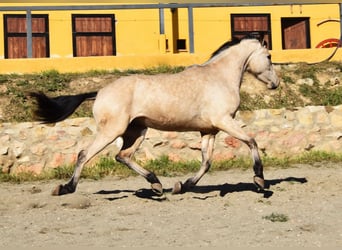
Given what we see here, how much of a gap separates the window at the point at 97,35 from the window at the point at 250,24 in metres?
4.05

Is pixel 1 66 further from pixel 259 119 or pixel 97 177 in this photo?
pixel 259 119

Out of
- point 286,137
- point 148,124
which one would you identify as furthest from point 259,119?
point 148,124

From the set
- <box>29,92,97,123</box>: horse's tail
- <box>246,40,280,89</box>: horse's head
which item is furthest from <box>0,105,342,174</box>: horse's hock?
<box>246,40,280,89</box>: horse's head

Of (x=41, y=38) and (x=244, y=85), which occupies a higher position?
(x=41, y=38)

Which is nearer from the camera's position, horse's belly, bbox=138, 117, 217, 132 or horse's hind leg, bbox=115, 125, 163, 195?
horse's belly, bbox=138, 117, 217, 132

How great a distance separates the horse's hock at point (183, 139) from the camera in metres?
9.14

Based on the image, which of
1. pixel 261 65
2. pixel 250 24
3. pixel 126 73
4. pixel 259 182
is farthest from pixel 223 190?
pixel 250 24

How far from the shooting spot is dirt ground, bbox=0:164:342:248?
13.9ft

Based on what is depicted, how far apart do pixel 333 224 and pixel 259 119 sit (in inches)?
213

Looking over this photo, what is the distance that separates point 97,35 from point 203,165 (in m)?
11.1

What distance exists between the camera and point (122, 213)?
544 cm

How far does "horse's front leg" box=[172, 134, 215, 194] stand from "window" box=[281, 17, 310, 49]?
39.6 feet

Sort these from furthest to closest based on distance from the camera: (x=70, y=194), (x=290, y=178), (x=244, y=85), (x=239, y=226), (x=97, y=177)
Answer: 1. (x=244, y=85)
2. (x=97, y=177)
3. (x=290, y=178)
4. (x=70, y=194)
5. (x=239, y=226)

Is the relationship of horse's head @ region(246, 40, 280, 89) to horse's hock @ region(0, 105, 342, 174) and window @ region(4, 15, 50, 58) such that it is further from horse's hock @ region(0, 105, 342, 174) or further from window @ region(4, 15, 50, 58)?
window @ region(4, 15, 50, 58)
